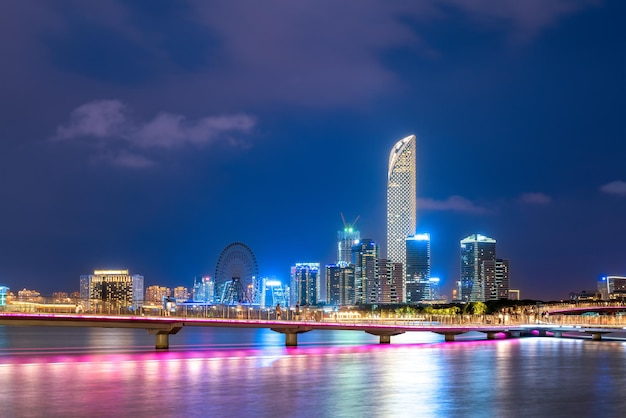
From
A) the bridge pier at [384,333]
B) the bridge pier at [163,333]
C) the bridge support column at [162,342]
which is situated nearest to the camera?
the bridge pier at [163,333]

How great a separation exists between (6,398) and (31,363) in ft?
78.6

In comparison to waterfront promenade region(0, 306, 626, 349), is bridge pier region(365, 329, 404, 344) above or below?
below

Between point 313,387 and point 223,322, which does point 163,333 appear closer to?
point 223,322

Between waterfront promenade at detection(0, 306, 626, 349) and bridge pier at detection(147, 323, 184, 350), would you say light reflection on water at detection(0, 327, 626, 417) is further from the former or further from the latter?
bridge pier at detection(147, 323, 184, 350)

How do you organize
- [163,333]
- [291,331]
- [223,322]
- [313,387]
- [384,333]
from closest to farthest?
[313,387]
[223,322]
[163,333]
[291,331]
[384,333]

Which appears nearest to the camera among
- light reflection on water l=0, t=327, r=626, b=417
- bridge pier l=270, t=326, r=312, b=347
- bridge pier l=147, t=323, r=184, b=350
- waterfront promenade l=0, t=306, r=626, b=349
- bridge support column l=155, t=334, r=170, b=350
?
light reflection on water l=0, t=327, r=626, b=417

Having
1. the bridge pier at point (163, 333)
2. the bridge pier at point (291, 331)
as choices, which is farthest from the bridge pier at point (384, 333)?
the bridge pier at point (163, 333)

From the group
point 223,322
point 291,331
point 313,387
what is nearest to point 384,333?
point 291,331

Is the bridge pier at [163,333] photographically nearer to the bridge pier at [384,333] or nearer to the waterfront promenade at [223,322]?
the waterfront promenade at [223,322]

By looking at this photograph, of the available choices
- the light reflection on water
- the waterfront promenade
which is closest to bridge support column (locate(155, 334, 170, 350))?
the waterfront promenade

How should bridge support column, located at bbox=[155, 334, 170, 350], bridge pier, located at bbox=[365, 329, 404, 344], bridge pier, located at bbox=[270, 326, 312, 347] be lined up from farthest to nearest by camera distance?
1. bridge pier, located at bbox=[365, 329, 404, 344]
2. bridge pier, located at bbox=[270, 326, 312, 347]
3. bridge support column, located at bbox=[155, 334, 170, 350]

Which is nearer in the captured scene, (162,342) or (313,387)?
(313,387)

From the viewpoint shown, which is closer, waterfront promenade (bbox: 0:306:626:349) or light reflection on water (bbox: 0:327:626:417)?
light reflection on water (bbox: 0:327:626:417)

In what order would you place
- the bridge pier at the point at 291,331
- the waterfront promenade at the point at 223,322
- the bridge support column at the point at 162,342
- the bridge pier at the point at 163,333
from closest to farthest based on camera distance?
the waterfront promenade at the point at 223,322 < the bridge pier at the point at 163,333 < the bridge support column at the point at 162,342 < the bridge pier at the point at 291,331
